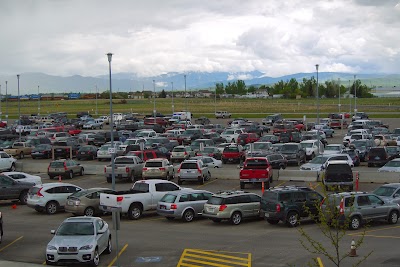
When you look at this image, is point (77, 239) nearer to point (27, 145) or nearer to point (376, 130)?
point (27, 145)

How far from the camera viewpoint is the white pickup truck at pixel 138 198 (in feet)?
84.2

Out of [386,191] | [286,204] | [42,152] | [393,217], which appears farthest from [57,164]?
[393,217]

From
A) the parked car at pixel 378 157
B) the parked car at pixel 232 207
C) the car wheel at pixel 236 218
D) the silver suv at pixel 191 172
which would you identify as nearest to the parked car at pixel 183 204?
the parked car at pixel 232 207

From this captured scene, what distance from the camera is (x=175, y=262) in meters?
18.2

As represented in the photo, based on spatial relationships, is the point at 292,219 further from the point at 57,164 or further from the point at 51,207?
the point at 57,164

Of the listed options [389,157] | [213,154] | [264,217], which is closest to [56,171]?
[213,154]

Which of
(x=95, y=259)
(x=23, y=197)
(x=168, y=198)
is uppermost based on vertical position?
(x=168, y=198)

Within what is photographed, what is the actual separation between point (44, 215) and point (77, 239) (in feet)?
36.4

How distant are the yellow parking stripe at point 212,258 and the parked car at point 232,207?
479cm

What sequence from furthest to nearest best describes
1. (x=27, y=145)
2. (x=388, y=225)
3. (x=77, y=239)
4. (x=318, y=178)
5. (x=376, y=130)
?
(x=376, y=130) < (x=27, y=145) < (x=318, y=178) < (x=388, y=225) < (x=77, y=239)

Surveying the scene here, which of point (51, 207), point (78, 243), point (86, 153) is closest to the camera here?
point (78, 243)

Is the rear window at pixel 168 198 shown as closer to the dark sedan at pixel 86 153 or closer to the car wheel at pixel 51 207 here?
the car wheel at pixel 51 207

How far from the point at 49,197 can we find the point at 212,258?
39.7 feet

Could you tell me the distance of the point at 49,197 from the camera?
1109 inches
